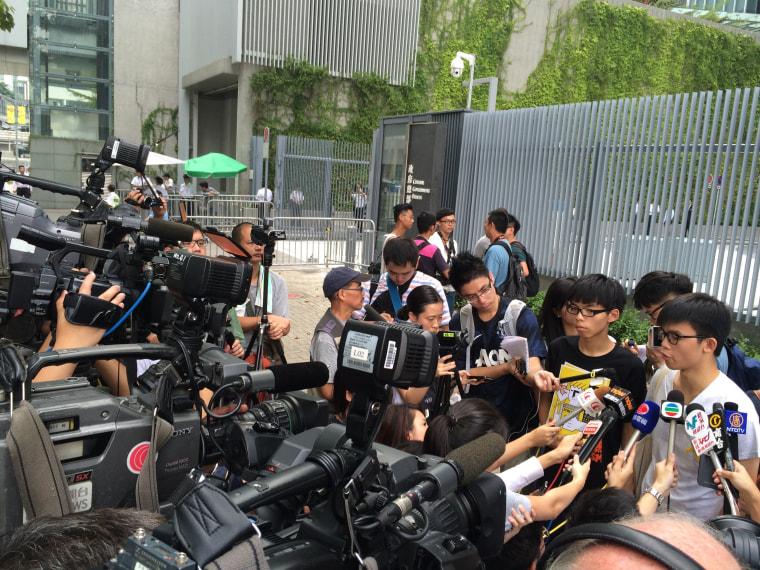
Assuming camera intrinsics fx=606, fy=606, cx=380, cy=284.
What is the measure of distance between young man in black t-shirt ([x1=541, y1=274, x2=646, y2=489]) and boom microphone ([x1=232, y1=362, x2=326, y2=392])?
172cm

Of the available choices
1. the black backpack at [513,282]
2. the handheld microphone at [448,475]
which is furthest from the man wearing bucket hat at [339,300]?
the black backpack at [513,282]

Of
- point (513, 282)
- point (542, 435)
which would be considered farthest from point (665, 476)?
point (513, 282)

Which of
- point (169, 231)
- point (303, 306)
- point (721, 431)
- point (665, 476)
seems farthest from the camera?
point (303, 306)

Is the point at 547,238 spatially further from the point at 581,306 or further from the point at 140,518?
the point at 140,518

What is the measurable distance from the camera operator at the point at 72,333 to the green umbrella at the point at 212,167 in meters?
16.5

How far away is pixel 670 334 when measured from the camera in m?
2.68

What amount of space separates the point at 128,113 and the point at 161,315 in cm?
2497

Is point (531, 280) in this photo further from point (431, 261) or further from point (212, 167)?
point (212, 167)

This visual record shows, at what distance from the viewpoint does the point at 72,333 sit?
2656 millimetres

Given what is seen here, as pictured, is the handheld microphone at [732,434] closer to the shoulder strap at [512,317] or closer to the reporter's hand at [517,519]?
the reporter's hand at [517,519]

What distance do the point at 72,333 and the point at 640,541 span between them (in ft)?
8.11

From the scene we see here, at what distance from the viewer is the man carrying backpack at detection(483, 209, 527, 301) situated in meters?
6.39

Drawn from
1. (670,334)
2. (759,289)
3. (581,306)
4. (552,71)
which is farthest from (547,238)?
(552,71)

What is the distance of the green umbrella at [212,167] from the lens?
730 inches
